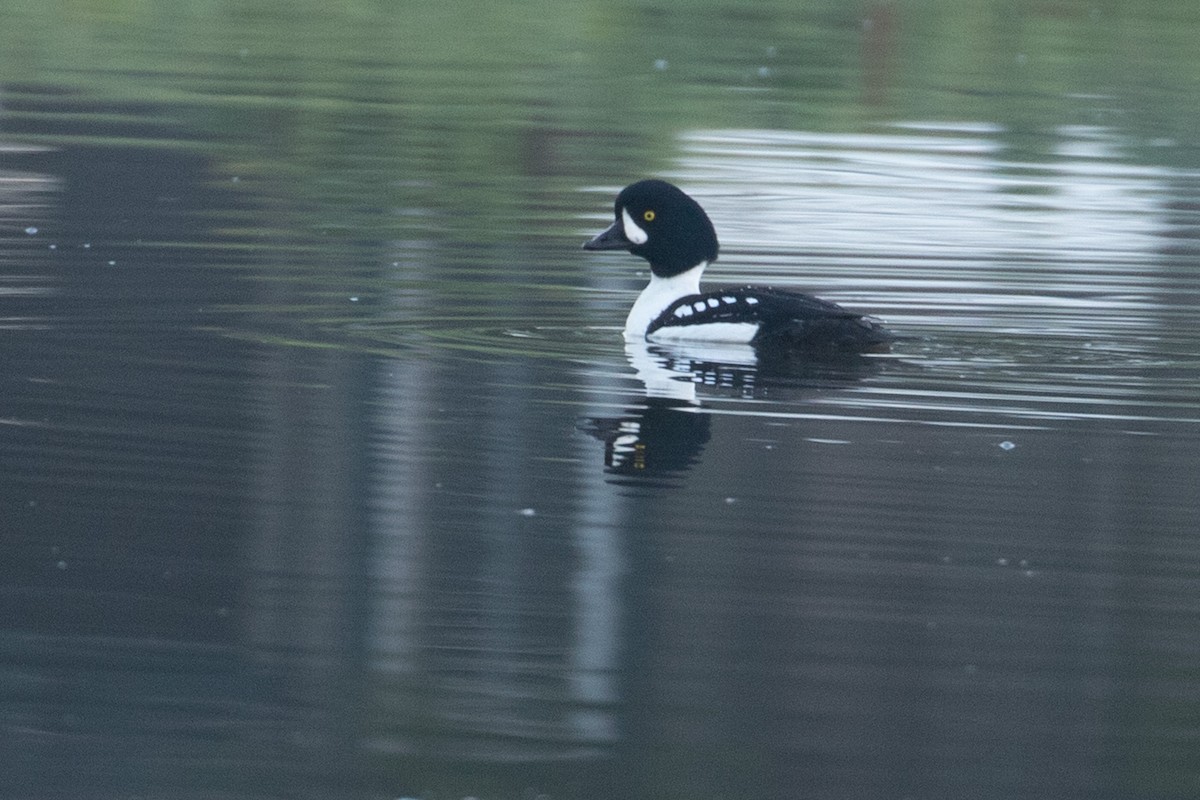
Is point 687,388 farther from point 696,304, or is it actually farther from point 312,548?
point 312,548

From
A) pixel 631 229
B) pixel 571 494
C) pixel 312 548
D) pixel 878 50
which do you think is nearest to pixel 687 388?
pixel 631 229

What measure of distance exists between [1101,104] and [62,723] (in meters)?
20.6

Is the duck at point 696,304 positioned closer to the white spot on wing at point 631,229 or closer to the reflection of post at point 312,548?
the white spot on wing at point 631,229

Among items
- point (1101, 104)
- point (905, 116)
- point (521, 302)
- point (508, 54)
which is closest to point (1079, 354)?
point (521, 302)

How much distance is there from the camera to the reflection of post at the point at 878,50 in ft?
84.7

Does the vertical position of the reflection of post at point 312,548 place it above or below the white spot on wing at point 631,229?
below

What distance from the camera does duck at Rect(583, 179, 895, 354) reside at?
33.6 feet

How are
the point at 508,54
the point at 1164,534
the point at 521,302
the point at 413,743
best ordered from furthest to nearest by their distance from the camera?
the point at 508,54 < the point at 521,302 < the point at 1164,534 < the point at 413,743

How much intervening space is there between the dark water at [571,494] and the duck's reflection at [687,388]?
0.03 meters

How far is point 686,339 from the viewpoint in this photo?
1076cm

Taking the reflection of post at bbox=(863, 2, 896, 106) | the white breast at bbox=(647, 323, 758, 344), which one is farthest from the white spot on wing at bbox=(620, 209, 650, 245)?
the reflection of post at bbox=(863, 2, 896, 106)

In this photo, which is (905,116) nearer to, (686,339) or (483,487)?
(686,339)

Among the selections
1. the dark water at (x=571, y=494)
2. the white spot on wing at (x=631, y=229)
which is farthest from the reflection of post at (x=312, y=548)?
the white spot on wing at (x=631, y=229)

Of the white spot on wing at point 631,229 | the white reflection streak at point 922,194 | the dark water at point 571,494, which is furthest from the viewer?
the white reflection streak at point 922,194
